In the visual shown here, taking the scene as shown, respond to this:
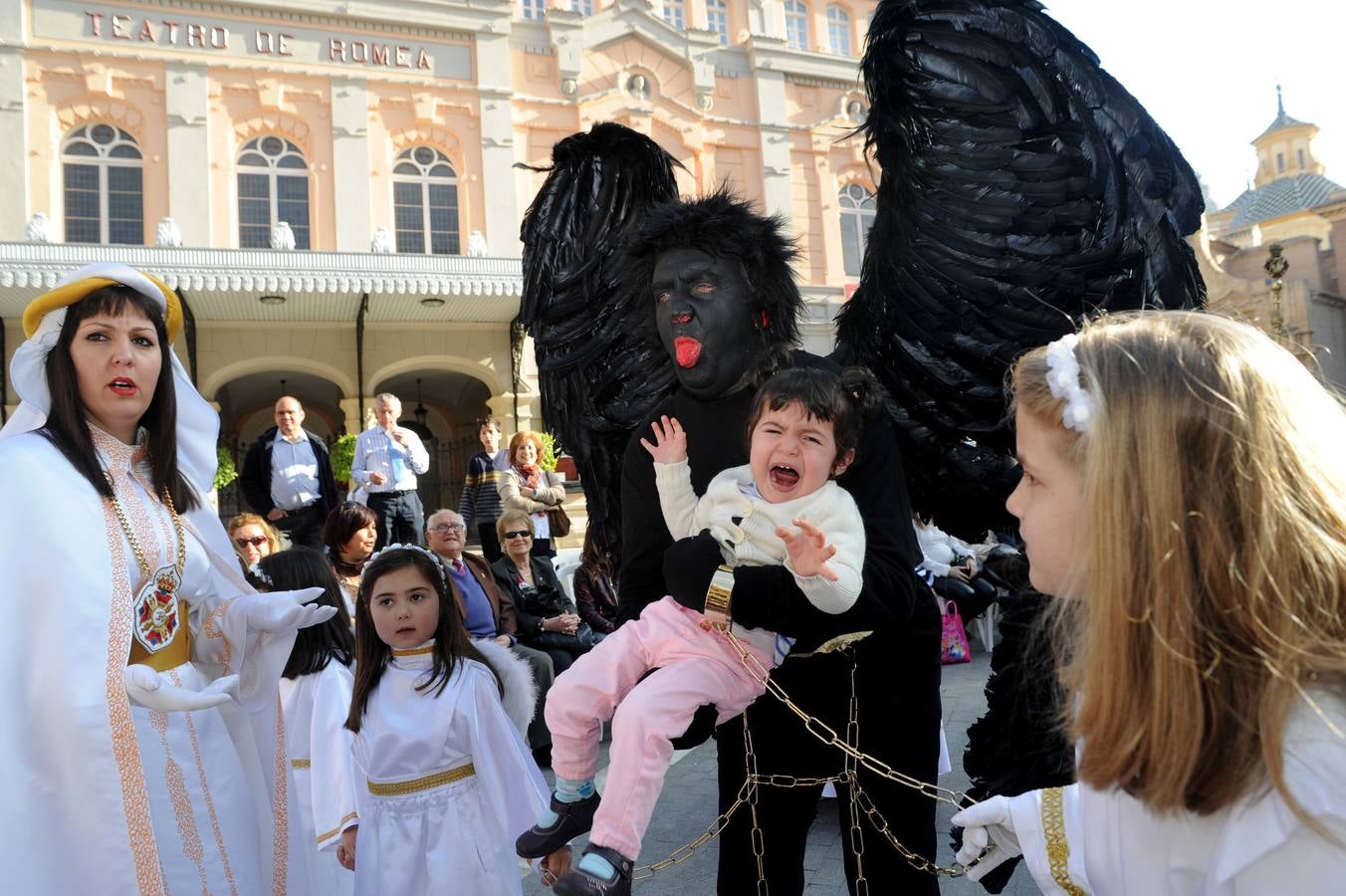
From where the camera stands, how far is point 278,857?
8.36 feet

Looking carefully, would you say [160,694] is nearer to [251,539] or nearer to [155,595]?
[155,595]

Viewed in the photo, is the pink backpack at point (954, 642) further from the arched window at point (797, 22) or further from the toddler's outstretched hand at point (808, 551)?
the arched window at point (797, 22)

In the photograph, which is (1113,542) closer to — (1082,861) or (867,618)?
(1082,861)

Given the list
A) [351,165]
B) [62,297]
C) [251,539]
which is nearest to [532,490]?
[251,539]

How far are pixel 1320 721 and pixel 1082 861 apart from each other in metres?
0.42

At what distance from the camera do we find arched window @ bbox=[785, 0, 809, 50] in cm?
1883

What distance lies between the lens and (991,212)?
236 cm

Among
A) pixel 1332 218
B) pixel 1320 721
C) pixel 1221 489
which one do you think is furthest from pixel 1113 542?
pixel 1332 218

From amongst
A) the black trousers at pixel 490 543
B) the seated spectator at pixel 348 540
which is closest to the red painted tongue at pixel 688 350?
the seated spectator at pixel 348 540

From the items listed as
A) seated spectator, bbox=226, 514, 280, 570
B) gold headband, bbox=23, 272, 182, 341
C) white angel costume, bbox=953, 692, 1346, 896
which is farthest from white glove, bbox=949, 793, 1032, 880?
seated spectator, bbox=226, 514, 280, 570

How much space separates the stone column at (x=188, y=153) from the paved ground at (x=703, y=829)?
11999 millimetres

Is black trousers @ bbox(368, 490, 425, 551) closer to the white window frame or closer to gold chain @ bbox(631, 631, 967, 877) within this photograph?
gold chain @ bbox(631, 631, 967, 877)

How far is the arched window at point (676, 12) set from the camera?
59.1 ft

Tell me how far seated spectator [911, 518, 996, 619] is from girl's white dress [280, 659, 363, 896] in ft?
7.17
